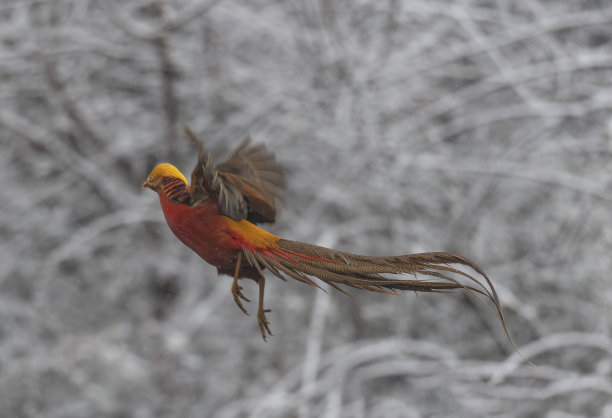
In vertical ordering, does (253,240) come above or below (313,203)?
below

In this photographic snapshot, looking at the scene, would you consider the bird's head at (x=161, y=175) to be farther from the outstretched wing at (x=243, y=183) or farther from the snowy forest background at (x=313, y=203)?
the snowy forest background at (x=313, y=203)

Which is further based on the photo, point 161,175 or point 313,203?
point 313,203

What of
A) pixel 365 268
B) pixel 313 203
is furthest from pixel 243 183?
pixel 313 203

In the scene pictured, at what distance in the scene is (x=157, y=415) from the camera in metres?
4.35

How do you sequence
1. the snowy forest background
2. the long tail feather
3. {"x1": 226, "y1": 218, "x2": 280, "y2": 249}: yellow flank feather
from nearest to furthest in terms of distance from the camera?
the long tail feather, {"x1": 226, "y1": 218, "x2": 280, "y2": 249}: yellow flank feather, the snowy forest background

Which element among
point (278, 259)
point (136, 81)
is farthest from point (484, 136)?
point (278, 259)

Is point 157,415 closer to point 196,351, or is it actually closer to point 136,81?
point 196,351

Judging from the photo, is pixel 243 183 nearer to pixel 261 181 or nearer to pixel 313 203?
pixel 261 181

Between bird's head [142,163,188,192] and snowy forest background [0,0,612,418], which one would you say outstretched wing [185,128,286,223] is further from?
snowy forest background [0,0,612,418]

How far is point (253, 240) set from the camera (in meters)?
0.74

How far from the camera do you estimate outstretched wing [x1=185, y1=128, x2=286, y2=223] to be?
0.67m

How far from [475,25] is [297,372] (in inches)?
105

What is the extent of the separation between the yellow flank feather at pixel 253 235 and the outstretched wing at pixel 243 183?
0.06 feet

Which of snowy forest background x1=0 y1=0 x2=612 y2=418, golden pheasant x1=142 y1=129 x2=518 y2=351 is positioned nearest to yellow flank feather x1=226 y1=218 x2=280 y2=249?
golden pheasant x1=142 y1=129 x2=518 y2=351
